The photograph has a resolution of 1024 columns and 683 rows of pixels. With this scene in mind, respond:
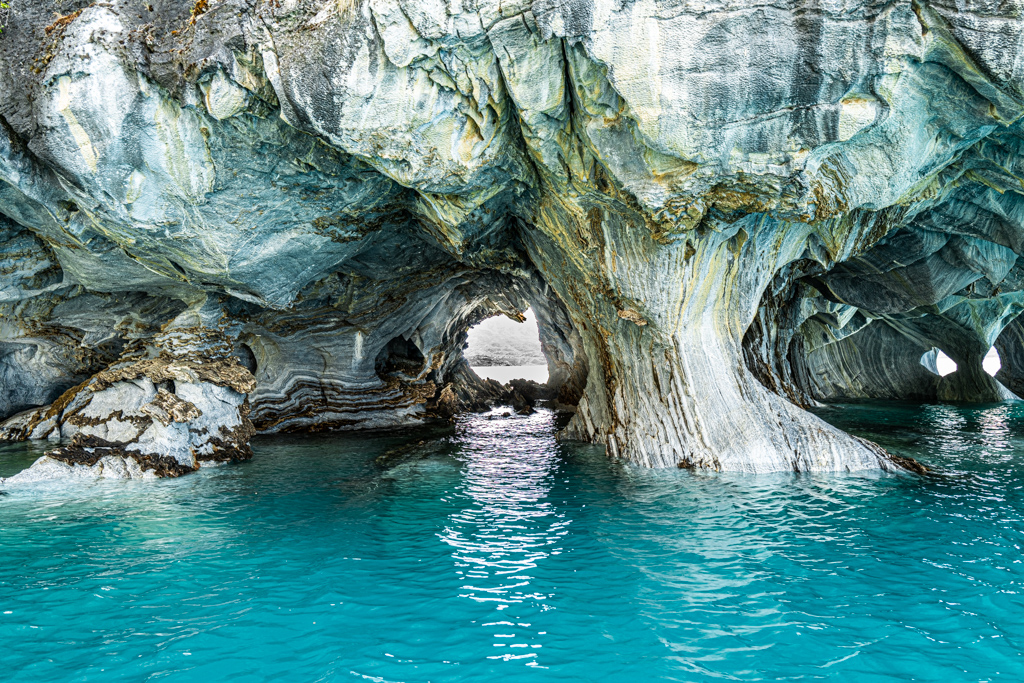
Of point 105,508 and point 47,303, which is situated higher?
point 47,303

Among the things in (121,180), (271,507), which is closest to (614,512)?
(271,507)

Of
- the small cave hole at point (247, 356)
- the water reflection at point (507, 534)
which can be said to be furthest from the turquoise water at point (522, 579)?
the small cave hole at point (247, 356)

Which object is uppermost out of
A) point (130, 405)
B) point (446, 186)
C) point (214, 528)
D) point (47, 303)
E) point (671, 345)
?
point (446, 186)

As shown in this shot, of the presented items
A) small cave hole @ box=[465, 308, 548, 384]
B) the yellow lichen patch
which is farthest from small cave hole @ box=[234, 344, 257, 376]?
small cave hole @ box=[465, 308, 548, 384]

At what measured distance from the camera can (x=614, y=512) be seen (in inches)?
381

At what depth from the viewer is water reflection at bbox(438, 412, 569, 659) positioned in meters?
6.25

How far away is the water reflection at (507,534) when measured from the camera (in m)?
6.25

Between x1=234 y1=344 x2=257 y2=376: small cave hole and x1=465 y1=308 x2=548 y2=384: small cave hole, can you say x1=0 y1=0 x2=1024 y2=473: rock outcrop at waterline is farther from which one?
x1=465 y1=308 x2=548 y2=384: small cave hole

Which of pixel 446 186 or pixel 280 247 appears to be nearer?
pixel 446 186

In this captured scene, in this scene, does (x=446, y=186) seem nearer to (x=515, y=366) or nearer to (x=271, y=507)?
(x=271, y=507)

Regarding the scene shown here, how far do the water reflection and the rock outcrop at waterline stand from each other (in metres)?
Answer: 2.72

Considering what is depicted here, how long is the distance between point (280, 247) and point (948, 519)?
12.8 metres

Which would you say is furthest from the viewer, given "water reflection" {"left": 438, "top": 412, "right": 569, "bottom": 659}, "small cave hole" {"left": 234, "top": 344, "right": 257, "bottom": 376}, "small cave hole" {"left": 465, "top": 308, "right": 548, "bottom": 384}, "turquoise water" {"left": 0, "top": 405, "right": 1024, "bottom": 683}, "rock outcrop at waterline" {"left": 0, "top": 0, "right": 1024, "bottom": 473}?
"small cave hole" {"left": 465, "top": 308, "right": 548, "bottom": 384}

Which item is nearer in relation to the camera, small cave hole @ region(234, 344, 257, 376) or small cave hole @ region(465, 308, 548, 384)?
small cave hole @ region(234, 344, 257, 376)
